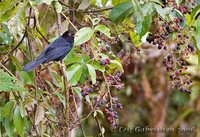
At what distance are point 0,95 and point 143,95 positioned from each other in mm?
3217

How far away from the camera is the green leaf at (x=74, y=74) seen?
4.41 ft

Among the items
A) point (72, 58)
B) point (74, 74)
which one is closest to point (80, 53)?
point (72, 58)

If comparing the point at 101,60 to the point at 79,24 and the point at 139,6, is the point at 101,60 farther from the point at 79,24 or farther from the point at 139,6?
the point at 79,24

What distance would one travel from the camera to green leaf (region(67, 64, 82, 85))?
1344 mm

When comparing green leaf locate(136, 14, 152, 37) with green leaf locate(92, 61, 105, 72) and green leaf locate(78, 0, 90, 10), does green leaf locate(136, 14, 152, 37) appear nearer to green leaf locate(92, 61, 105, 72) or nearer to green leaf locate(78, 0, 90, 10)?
green leaf locate(92, 61, 105, 72)

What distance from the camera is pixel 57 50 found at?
138cm

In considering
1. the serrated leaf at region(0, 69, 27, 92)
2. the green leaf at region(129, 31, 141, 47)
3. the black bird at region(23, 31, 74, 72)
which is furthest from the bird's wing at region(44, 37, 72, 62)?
the green leaf at region(129, 31, 141, 47)

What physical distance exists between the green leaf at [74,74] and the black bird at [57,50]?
0.05m

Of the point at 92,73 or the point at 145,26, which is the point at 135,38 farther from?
the point at 92,73

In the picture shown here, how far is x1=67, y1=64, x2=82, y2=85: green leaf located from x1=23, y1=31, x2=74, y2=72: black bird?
0.05 m

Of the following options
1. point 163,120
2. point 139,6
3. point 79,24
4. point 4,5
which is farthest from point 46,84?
point 163,120

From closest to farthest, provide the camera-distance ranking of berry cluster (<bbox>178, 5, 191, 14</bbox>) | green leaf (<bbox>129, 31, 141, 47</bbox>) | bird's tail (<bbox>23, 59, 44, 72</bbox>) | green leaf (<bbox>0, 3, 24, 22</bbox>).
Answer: bird's tail (<bbox>23, 59, 44, 72</bbox>) → green leaf (<bbox>0, 3, 24, 22</bbox>) → berry cluster (<bbox>178, 5, 191, 14</bbox>) → green leaf (<bbox>129, 31, 141, 47</bbox>)

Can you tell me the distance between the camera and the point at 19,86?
1415 mm

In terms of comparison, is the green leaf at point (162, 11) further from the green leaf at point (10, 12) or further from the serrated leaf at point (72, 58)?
the green leaf at point (10, 12)
